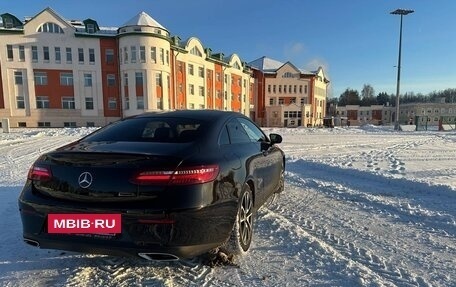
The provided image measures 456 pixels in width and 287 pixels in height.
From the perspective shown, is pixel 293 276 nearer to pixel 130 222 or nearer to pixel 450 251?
pixel 130 222

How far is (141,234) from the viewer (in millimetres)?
2494

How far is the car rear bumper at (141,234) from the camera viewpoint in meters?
2.48

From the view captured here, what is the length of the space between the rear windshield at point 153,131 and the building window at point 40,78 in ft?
133

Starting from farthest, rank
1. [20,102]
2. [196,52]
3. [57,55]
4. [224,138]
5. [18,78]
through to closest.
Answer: [196,52], [20,102], [57,55], [18,78], [224,138]

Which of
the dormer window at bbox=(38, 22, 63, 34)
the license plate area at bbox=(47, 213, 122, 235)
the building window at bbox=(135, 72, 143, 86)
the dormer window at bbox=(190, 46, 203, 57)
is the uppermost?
the dormer window at bbox=(38, 22, 63, 34)

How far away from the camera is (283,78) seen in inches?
2532

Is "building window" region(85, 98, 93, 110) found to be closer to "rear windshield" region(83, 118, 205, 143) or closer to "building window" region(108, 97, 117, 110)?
"building window" region(108, 97, 117, 110)

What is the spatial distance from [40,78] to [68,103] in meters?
4.21

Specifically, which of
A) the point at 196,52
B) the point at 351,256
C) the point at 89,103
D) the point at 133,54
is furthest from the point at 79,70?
the point at 351,256

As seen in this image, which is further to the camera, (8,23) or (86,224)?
(8,23)

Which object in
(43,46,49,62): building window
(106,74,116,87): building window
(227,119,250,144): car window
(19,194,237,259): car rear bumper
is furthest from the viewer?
(106,74,116,87): building window

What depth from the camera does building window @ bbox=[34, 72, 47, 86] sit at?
37.8 m

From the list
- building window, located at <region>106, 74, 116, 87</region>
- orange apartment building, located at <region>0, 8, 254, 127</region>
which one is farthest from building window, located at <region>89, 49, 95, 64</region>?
building window, located at <region>106, 74, 116, 87</region>

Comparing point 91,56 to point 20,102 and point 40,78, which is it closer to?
point 40,78
